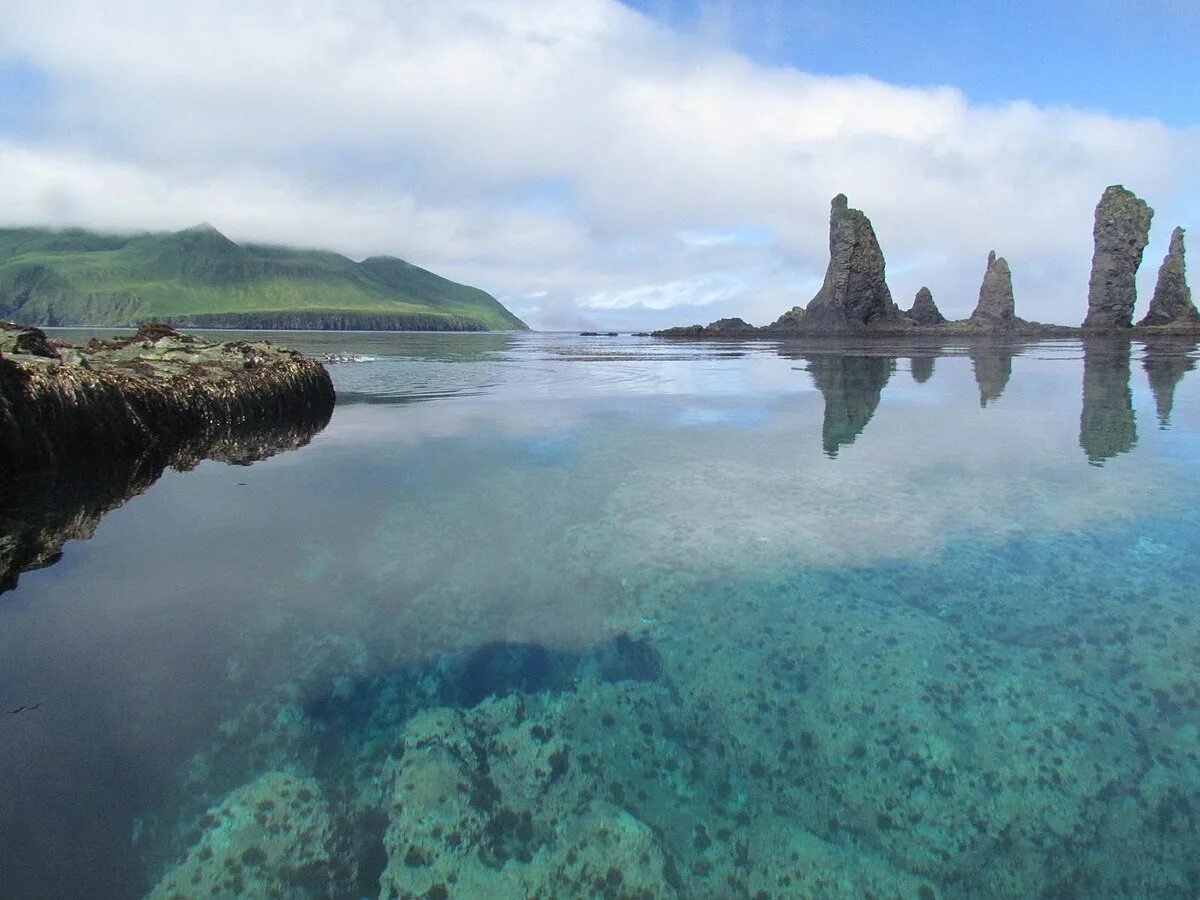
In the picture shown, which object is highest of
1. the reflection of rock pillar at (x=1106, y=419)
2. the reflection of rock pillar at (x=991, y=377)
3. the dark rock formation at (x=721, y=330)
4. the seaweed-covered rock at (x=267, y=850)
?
the dark rock formation at (x=721, y=330)

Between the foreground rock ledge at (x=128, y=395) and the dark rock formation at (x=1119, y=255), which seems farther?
the dark rock formation at (x=1119, y=255)

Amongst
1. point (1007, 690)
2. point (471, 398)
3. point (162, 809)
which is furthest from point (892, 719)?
point (471, 398)

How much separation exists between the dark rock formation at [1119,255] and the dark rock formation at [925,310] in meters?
30.4

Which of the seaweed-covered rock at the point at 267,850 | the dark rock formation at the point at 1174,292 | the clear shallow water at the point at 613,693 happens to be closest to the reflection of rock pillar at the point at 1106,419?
the clear shallow water at the point at 613,693

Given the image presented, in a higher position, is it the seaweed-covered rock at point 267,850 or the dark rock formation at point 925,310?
the dark rock formation at point 925,310

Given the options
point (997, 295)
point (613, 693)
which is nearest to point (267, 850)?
point (613, 693)

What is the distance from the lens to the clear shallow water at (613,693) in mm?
3568

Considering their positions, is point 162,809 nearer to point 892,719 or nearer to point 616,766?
point 616,766

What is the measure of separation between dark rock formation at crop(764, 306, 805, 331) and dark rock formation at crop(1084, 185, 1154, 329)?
4632 cm

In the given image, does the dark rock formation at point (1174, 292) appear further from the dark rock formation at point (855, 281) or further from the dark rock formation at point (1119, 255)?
the dark rock formation at point (855, 281)

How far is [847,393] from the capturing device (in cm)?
2311

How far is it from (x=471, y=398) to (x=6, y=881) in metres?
20.3

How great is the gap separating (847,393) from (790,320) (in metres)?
113

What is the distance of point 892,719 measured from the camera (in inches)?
185
